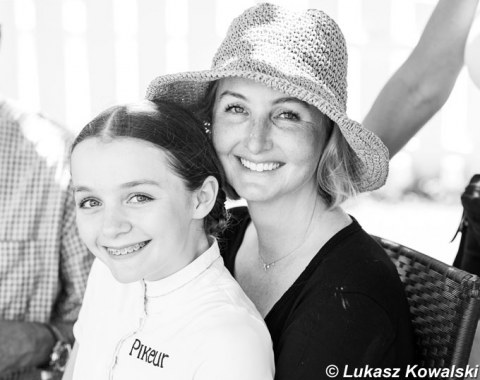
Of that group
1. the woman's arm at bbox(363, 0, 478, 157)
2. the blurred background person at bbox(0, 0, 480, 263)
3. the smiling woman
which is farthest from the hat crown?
the blurred background person at bbox(0, 0, 480, 263)

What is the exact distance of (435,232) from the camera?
584 centimetres

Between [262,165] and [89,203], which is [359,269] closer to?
[262,165]

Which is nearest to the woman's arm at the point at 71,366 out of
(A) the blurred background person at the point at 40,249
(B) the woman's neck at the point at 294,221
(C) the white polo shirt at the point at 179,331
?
(C) the white polo shirt at the point at 179,331

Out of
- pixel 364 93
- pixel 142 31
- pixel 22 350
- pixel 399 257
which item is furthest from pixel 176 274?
pixel 364 93

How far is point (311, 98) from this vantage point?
5.40ft

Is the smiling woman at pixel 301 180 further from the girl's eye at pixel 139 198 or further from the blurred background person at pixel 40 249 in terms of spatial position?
the blurred background person at pixel 40 249

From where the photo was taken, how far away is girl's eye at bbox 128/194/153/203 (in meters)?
1.57

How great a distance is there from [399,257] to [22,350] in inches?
45.6

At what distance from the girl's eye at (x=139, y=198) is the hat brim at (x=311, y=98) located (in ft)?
1.14

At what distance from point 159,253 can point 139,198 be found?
0.43 ft

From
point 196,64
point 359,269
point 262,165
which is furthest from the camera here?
point 196,64

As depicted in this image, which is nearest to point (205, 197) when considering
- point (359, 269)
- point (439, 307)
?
point (359, 269)

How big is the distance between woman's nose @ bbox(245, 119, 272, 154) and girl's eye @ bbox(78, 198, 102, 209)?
386 mm

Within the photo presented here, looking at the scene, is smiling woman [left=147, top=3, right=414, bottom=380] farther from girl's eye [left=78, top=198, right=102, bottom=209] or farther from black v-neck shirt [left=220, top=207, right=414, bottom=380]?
girl's eye [left=78, top=198, right=102, bottom=209]
